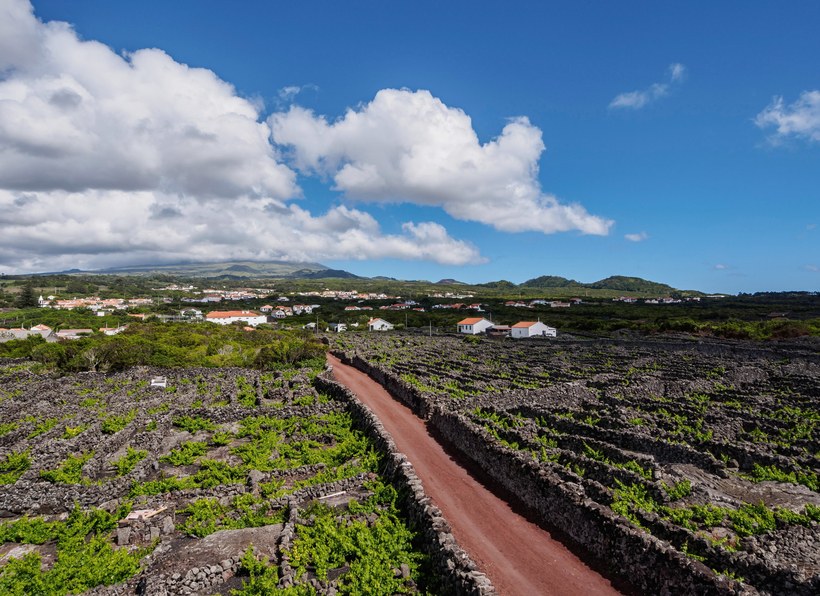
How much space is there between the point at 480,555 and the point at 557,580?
245 cm

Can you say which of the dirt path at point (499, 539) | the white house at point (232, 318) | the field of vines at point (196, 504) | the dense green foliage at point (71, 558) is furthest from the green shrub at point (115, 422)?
the white house at point (232, 318)

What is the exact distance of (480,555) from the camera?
14.5 metres

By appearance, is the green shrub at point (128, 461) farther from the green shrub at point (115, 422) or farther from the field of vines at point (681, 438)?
the field of vines at point (681, 438)

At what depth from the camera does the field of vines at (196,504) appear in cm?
1307

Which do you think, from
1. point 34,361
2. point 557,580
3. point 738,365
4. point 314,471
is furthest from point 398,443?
point 34,361

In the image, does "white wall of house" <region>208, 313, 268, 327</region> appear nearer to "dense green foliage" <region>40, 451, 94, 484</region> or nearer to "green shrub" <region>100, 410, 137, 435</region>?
"green shrub" <region>100, 410, 137, 435</region>

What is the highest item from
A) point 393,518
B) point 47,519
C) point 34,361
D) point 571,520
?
point 571,520

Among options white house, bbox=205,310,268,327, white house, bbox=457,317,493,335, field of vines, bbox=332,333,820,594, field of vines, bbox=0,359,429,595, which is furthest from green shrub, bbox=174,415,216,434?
white house, bbox=205,310,268,327

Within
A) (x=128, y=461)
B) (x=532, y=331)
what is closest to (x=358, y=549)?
(x=128, y=461)

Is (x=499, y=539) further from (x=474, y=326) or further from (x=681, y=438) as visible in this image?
(x=474, y=326)

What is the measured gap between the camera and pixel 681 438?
2470 cm

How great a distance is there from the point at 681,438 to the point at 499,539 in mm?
15185

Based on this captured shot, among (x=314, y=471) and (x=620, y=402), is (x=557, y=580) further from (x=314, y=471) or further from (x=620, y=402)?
(x=620, y=402)

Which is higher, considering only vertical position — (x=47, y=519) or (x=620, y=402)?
(x=620, y=402)
